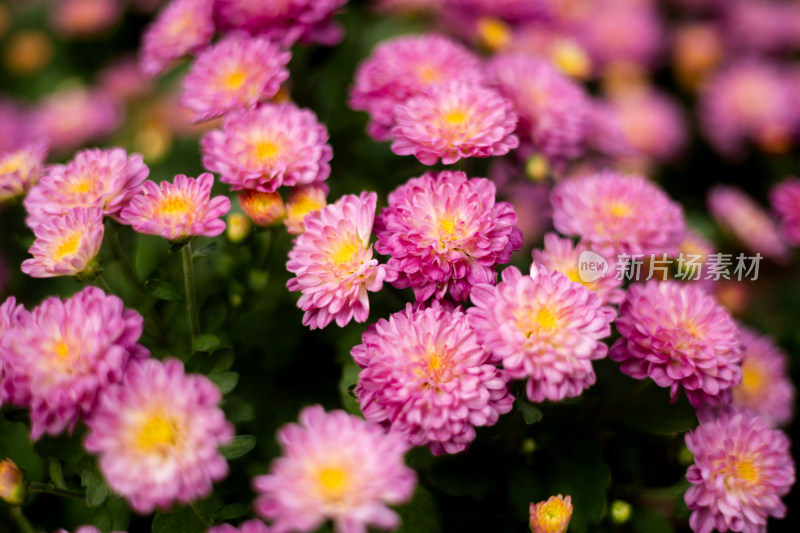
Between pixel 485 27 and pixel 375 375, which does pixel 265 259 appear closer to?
pixel 375 375

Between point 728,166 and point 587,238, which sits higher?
point 587,238

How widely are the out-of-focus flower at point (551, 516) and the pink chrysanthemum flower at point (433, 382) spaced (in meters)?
0.14

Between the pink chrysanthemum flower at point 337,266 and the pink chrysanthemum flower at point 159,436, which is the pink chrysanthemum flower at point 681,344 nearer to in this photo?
the pink chrysanthemum flower at point 337,266

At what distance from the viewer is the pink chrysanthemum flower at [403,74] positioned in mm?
1033

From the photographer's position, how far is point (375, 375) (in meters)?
0.74

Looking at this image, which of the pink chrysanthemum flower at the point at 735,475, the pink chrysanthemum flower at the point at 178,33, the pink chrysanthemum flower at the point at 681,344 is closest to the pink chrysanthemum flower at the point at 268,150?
the pink chrysanthemum flower at the point at 178,33

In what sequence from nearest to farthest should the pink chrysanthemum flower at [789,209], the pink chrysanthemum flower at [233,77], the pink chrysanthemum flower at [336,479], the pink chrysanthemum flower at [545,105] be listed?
1. the pink chrysanthemum flower at [336,479]
2. the pink chrysanthemum flower at [233,77]
3. the pink chrysanthemum flower at [545,105]
4. the pink chrysanthemum flower at [789,209]

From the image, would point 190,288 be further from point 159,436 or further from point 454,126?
point 454,126

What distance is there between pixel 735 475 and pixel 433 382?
0.44m

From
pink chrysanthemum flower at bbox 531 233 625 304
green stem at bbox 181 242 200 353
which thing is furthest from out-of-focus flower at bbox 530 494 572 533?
green stem at bbox 181 242 200 353

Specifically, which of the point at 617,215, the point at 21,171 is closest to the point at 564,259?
the point at 617,215

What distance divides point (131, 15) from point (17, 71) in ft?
1.28

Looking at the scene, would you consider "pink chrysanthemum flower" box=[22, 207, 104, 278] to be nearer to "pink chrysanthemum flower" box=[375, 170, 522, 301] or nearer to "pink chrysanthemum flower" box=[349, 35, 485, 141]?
"pink chrysanthemum flower" box=[375, 170, 522, 301]

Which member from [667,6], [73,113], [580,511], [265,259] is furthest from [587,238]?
[667,6]
